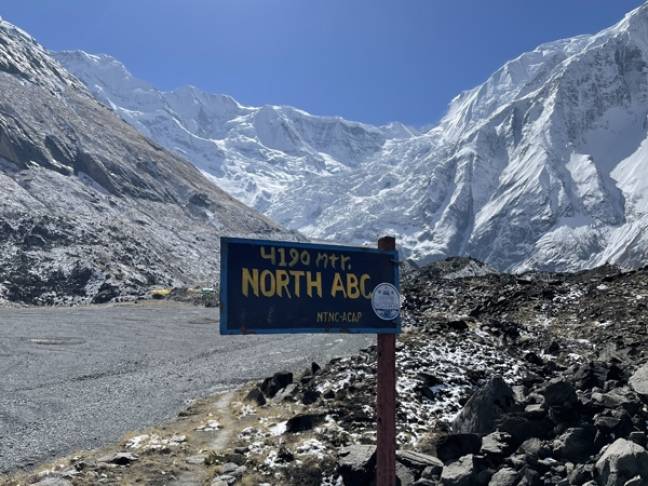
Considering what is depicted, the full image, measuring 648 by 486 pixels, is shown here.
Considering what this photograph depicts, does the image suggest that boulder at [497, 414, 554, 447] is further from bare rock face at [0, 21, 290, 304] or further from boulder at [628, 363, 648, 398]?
bare rock face at [0, 21, 290, 304]

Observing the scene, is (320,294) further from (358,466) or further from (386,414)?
(358,466)

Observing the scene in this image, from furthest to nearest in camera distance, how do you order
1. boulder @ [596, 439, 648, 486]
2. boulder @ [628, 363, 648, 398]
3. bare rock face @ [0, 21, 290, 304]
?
bare rock face @ [0, 21, 290, 304], boulder @ [628, 363, 648, 398], boulder @ [596, 439, 648, 486]

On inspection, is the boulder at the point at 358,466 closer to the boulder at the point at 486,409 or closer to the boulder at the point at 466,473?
the boulder at the point at 466,473

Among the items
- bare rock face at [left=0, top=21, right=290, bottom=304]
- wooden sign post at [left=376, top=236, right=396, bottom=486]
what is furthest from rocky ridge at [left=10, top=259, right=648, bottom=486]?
bare rock face at [left=0, top=21, right=290, bottom=304]

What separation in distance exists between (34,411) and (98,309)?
47.6 meters

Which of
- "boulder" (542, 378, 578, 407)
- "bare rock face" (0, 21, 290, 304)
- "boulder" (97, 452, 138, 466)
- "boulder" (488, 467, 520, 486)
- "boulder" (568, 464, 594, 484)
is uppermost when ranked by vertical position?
"bare rock face" (0, 21, 290, 304)

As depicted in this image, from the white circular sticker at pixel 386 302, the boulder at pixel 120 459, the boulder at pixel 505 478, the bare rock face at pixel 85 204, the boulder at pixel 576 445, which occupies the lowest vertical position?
the boulder at pixel 120 459

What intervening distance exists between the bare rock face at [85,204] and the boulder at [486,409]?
68.5 m

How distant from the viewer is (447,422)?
13391mm

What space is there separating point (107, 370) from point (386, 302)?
24.9m

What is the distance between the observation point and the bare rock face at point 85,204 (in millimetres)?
79438

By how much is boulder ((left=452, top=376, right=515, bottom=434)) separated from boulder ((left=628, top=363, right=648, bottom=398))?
2.22 m

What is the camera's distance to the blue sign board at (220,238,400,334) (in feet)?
19.3

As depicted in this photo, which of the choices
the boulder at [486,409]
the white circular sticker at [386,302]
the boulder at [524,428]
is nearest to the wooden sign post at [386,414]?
the white circular sticker at [386,302]
